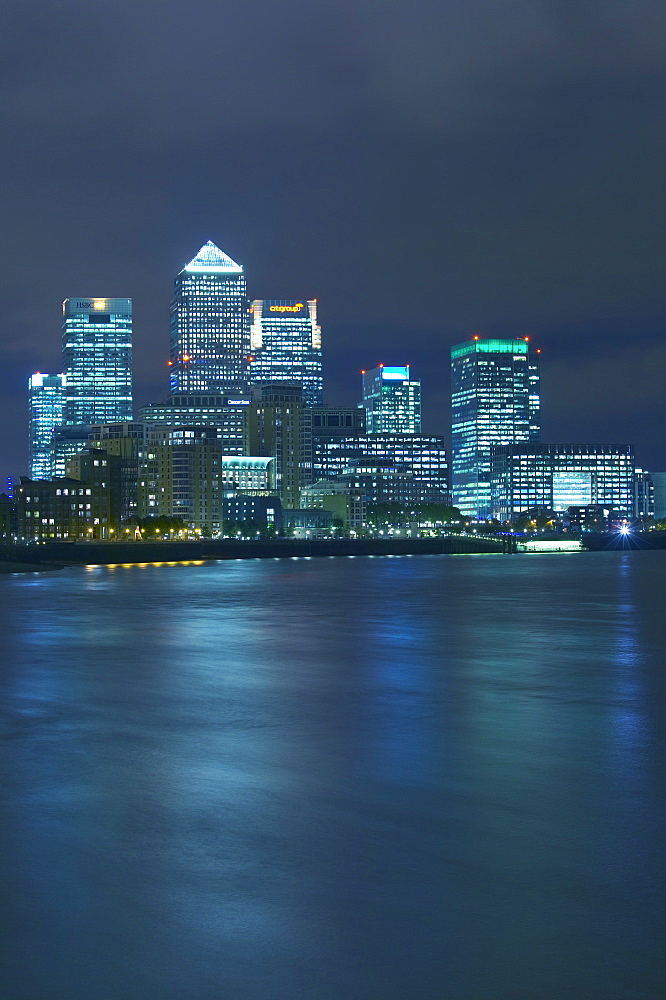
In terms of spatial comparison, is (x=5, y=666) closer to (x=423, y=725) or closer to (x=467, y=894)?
(x=423, y=725)

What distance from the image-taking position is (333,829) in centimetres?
1436

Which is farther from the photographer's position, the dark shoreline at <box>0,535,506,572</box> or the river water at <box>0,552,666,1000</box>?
the dark shoreline at <box>0,535,506,572</box>

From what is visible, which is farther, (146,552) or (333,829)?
(146,552)

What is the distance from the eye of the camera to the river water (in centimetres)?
980

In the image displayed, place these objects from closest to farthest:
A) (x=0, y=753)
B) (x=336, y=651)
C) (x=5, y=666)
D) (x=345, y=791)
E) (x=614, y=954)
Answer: (x=614, y=954) → (x=345, y=791) → (x=0, y=753) → (x=5, y=666) → (x=336, y=651)

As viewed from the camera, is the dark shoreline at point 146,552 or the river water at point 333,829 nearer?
the river water at point 333,829

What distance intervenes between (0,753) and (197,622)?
3315 centimetres

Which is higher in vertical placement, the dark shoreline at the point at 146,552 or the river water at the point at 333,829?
the dark shoreline at the point at 146,552

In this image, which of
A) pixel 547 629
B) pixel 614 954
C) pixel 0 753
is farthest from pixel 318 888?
pixel 547 629

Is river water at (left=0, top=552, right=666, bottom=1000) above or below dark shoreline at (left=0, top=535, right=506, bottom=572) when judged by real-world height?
below

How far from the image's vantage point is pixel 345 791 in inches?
655

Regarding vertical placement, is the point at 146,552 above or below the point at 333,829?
above

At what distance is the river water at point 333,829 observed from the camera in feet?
32.1

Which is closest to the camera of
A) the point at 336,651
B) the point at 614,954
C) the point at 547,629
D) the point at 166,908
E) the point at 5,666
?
the point at 614,954
